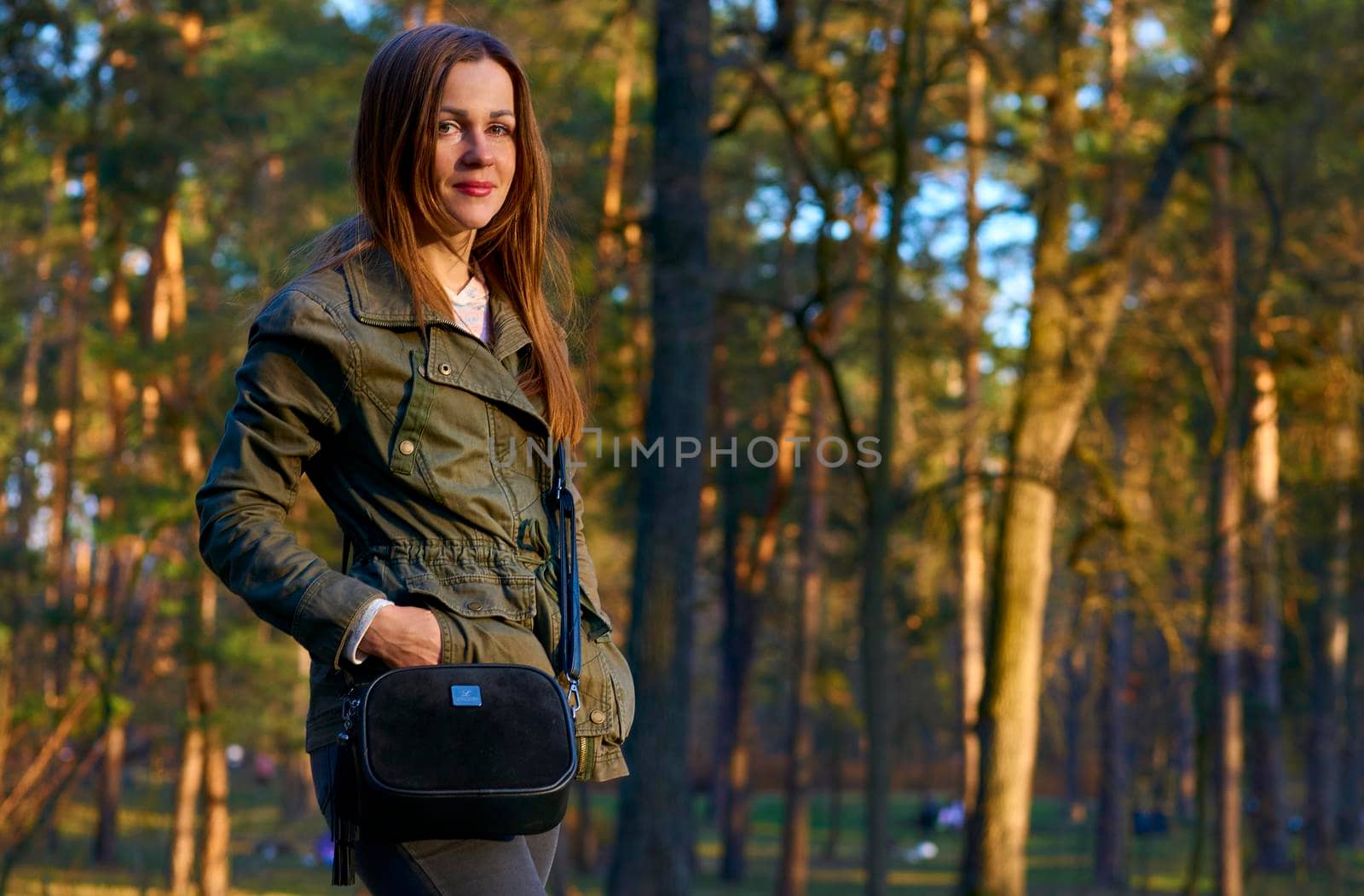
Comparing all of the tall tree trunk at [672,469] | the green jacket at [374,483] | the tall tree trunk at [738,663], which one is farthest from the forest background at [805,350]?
the green jacket at [374,483]

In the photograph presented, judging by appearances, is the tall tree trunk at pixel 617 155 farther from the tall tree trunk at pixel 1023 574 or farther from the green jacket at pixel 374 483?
the green jacket at pixel 374 483

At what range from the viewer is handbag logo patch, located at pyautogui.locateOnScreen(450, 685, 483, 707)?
208 centimetres

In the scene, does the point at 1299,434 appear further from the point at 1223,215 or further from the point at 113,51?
the point at 113,51

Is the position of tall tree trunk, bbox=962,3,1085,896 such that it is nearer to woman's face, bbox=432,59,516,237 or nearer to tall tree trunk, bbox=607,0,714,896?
tall tree trunk, bbox=607,0,714,896

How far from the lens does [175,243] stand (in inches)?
718

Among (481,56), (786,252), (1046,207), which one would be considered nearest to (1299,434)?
(1046,207)

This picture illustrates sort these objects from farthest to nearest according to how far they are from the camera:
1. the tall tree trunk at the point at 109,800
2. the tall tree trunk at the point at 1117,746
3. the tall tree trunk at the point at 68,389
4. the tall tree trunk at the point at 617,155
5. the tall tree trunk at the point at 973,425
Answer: the tall tree trunk at the point at 109,800, the tall tree trunk at the point at 1117,746, the tall tree trunk at the point at 68,389, the tall tree trunk at the point at 973,425, the tall tree trunk at the point at 617,155

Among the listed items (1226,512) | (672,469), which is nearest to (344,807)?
(672,469)

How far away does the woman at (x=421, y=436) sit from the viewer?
211cm

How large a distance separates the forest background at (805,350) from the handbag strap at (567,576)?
405cm

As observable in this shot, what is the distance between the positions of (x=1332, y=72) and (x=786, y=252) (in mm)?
10224

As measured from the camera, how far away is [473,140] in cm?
237

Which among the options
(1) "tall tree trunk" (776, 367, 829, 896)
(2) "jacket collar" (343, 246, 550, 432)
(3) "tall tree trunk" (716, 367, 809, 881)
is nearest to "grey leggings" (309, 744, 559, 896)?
(2) "jacket collar" (343, 246, 550, 432)

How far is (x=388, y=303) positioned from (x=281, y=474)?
0.30 m
